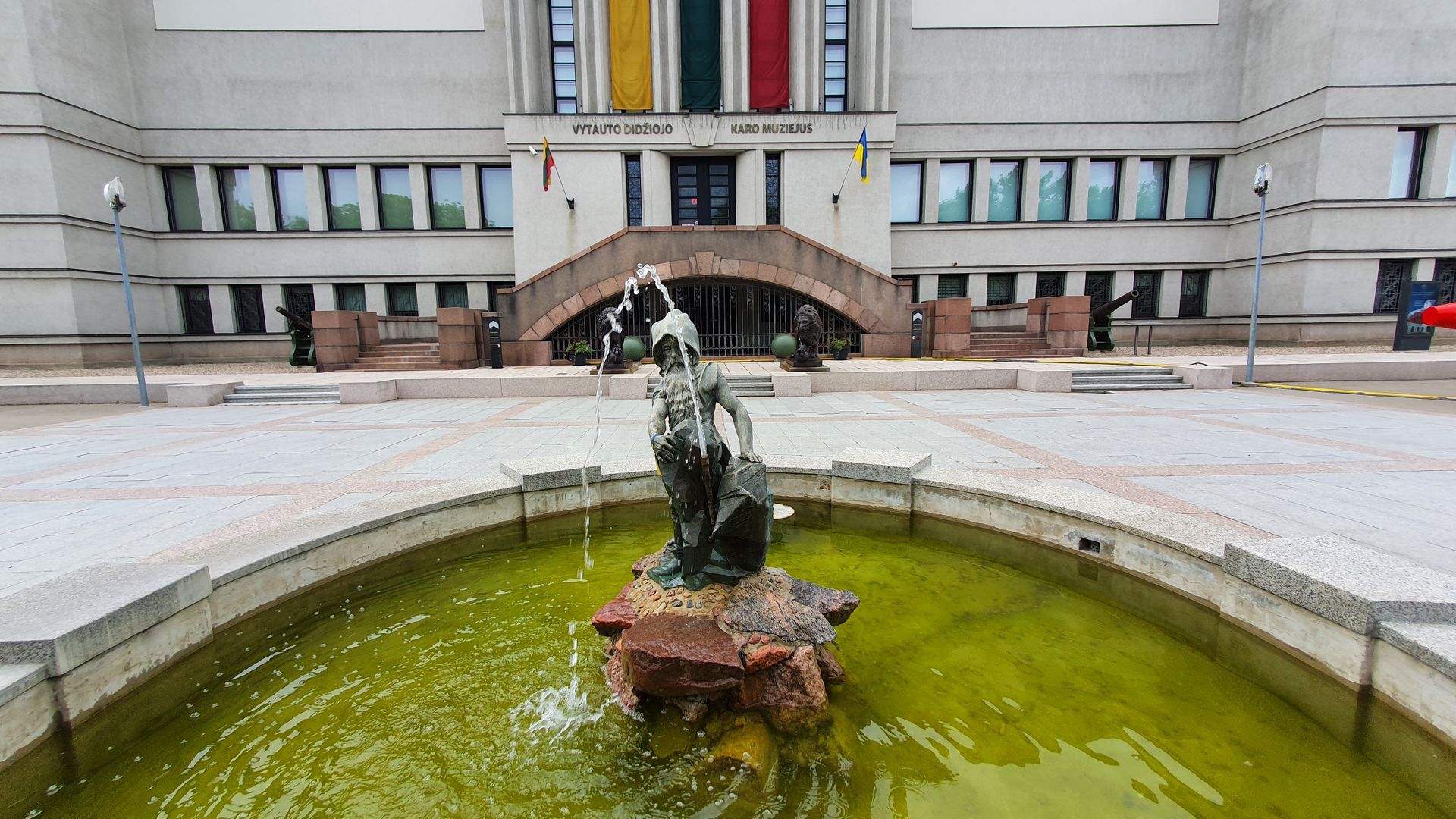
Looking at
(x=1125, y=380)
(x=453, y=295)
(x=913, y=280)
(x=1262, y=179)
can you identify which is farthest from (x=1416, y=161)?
(x=453, y=295)

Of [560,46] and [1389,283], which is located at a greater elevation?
[560,46]

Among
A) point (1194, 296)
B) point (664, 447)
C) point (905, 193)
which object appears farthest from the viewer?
point (1194, 296)

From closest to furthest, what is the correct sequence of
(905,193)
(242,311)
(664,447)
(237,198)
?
(664,447), (237,198), (242,311), (905,193)

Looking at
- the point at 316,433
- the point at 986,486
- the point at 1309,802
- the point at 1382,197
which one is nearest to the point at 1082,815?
the point at 1309,802

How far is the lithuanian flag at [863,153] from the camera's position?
20.4 metres

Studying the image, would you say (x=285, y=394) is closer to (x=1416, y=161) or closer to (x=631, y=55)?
(x=631, y=55)

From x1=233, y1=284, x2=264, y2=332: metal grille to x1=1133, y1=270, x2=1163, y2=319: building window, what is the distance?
3849 centimetres

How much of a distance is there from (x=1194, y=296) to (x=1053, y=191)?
812 centimetres

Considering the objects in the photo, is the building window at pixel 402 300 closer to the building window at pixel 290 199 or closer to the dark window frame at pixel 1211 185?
the building window at pixel 290 199

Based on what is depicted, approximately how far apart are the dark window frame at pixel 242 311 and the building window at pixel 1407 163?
4573cm

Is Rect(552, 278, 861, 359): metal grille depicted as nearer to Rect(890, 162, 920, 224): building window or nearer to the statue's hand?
Rect(890, 162, 920, 224): building window

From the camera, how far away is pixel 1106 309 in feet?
69.2

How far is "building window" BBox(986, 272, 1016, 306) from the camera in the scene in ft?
85.9

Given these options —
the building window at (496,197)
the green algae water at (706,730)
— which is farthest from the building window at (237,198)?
the green algae water at (706,730)
